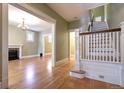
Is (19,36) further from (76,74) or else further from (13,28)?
(76,74)

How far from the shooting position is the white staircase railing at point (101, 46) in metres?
2.77

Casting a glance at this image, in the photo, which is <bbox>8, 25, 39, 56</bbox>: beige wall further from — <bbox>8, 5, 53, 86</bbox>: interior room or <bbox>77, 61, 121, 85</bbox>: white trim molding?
<bbox>77, 61, 121, 85</bbox>: white trim molding

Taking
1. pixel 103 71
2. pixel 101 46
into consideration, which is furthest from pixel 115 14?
pixel 103 71

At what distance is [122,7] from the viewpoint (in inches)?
154

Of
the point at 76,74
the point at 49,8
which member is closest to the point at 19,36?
the point at 49,8

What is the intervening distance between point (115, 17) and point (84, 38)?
6.64ft

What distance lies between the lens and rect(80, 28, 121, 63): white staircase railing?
9.07 ft

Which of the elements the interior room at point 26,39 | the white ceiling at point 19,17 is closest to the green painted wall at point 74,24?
the interior room at point 26,39

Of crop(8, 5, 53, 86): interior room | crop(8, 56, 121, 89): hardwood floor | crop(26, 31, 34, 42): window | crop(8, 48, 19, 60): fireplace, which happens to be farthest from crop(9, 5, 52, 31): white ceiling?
crop(26, 31, 34, 42): window

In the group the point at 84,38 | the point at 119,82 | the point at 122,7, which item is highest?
the point at 122,7

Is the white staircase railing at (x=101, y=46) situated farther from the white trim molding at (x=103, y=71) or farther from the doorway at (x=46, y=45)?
the doorway at (x=46, y=45)

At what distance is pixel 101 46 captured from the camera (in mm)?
3139

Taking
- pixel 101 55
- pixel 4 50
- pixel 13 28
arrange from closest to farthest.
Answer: pixel 4 50
pixel 101 55
pixel 13 28

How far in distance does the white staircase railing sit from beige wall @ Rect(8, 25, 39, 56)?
5576 mm
